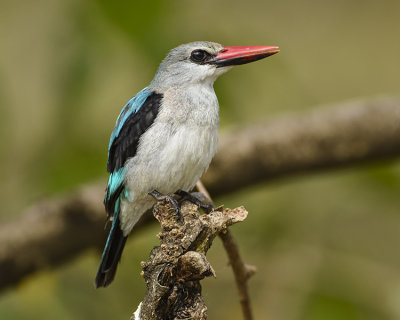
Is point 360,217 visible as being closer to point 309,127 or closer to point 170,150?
point 309,127

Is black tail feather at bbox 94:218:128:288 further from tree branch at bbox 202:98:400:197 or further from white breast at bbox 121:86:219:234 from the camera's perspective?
tree branch at bbox 202:98:400:197

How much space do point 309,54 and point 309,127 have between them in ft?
9.07

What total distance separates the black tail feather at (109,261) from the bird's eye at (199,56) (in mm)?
870

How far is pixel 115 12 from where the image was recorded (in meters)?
3.25

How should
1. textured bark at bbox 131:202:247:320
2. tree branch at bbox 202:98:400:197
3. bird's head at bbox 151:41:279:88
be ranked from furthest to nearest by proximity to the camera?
1. tree branch at bbox 202:98:400:197
2. bird's head at bbox 151:41:279:88
3. textured bark at bbox 131:202:247:320

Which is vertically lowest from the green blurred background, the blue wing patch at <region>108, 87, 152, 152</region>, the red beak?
the green blurred background

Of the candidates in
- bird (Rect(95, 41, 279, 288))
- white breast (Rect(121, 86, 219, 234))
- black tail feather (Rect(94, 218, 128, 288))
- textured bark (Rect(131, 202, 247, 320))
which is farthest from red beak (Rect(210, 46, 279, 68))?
textured bark (Rect(131, 202, 247, 320))

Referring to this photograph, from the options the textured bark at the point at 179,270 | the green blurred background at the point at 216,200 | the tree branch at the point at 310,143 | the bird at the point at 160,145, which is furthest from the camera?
the tree branch at the point at 310,143

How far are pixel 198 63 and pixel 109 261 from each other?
3.45 feet

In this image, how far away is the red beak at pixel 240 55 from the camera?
2678 millimetres

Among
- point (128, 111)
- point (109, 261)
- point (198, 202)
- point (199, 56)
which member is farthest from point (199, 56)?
point (109, 261)

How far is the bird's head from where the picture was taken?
9.61 feet

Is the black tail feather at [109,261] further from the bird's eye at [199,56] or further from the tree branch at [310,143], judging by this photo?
the tree branch at [310,143]

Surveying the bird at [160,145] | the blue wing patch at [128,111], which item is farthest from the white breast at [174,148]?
the blue wing patch at [128,111]
